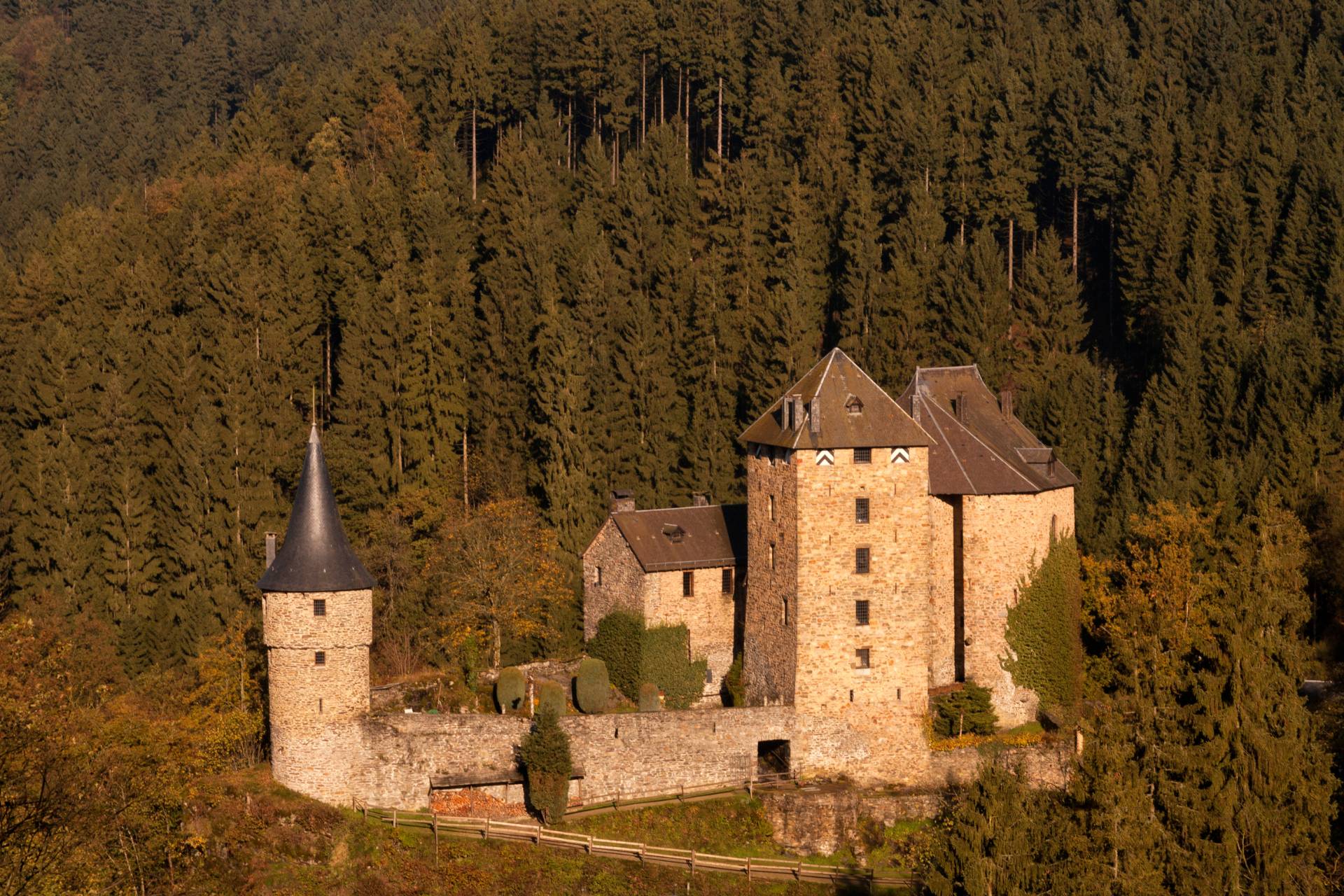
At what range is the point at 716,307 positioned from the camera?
2441 inches

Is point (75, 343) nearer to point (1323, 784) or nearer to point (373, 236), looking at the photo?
point (373, 236)

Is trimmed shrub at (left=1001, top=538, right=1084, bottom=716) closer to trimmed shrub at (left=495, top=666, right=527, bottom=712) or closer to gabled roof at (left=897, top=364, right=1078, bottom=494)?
gabled roof at (left=897, top=364, right=1078, bottom=494)

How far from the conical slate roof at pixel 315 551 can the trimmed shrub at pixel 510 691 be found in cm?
582

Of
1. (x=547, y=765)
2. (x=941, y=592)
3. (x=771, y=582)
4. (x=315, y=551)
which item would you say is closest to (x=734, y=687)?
(x=771, y=582)

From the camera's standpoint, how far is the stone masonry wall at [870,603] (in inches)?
1630

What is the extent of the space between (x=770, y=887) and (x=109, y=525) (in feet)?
99.3

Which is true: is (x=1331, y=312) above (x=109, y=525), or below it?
above

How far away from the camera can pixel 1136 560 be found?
156ft

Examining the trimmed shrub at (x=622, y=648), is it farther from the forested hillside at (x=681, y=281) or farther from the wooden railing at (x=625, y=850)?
the forested hillside at (x=681, y=281)

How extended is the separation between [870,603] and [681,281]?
2480cm

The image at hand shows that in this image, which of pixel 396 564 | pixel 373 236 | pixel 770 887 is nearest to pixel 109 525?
pixel 396 564

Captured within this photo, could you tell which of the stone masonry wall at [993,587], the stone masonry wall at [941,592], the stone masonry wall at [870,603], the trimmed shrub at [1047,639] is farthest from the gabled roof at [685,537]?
the trimmed shrub at [1047,639]

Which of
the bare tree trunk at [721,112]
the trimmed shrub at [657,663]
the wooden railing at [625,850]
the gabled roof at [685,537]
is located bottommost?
the wooden railing at [625,850]

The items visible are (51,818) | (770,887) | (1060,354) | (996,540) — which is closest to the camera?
(51,818)
